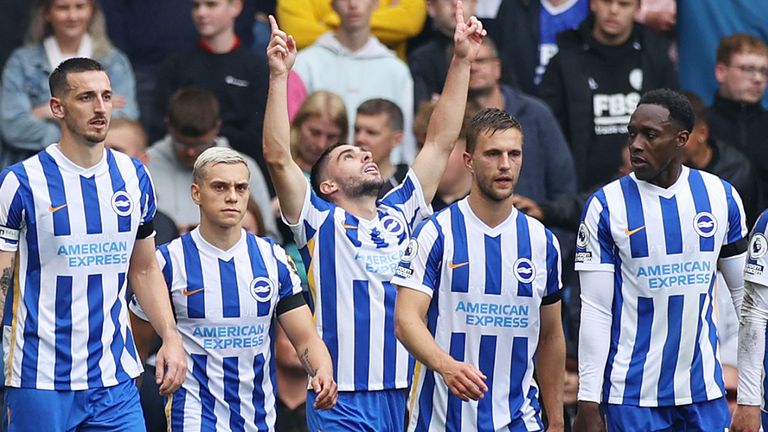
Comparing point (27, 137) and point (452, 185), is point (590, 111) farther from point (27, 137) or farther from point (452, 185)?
point (27, 137)

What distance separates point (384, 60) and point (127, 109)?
192 centimetres

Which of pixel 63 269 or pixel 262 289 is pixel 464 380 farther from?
pixel 63 269

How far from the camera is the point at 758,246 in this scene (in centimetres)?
792

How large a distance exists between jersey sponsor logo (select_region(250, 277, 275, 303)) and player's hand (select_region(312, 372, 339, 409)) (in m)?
0.63

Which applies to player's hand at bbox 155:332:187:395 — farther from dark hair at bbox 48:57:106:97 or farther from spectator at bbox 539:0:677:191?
spectator at bbox 539:0:677:191

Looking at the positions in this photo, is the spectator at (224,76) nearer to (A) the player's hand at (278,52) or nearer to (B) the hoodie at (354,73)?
(B) the hoodie at (354,73)

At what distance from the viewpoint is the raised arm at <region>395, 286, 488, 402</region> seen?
23.8ft

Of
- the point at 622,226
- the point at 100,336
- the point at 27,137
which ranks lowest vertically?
the point at 100,336

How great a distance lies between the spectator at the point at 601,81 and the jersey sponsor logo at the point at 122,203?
4.31 metres

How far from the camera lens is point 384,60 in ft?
37.7

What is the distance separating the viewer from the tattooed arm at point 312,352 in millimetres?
7688

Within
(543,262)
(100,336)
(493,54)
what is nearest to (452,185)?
(493,54)

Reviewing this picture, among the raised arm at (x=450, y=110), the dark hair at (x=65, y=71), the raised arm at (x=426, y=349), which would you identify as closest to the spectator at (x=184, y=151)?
the raised arm at (x=450, y=110)

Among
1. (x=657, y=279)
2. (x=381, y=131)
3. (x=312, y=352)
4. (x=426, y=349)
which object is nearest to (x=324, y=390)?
(x=312, y=352)
